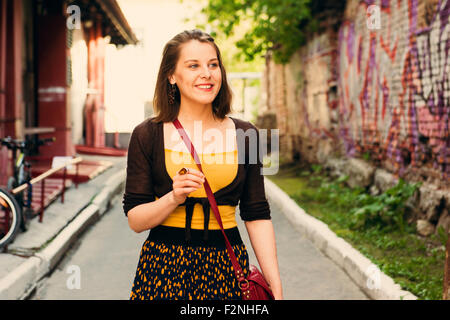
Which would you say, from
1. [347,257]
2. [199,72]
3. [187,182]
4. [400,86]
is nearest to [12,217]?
[347,257]

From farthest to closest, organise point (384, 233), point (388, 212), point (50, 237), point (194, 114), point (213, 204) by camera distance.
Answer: point (388, 212)
point (384, 233)
point (50, 237)
point (194, 114)
point (213, 204)

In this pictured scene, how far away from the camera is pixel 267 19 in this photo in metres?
14.2

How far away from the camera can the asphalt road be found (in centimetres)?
570

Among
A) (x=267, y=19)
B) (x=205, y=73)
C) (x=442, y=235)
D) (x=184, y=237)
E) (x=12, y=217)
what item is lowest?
(x=442, y=235)

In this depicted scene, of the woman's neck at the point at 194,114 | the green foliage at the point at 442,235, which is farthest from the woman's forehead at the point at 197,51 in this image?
the green foliage at the point at 442,235

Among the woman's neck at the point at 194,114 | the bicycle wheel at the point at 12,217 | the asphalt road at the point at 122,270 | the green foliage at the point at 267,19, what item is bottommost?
the asphalt road at the point at 122,270

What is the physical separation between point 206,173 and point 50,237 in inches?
210

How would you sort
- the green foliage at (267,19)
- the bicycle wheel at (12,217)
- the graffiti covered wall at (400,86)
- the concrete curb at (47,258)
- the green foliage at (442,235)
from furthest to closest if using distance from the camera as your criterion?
the green foliage at (267,19)
the graffiti covered wall at (400,86)
the green foliage at (442,235)
the bicycle wheel at (12,217)
the concrete curb at (47,258)

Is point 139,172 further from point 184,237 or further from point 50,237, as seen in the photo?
point 50,237

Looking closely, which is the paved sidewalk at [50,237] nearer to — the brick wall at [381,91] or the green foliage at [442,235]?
the green foliage at [442,235]

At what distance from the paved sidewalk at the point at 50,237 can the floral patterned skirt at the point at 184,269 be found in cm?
303

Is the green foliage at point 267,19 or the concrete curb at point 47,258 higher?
the green foliage at point 267,19

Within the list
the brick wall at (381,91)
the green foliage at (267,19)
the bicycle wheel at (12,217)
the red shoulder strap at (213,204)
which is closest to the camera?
the red shoulder strap at (213,204)

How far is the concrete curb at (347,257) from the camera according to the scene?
5295 millimetres
